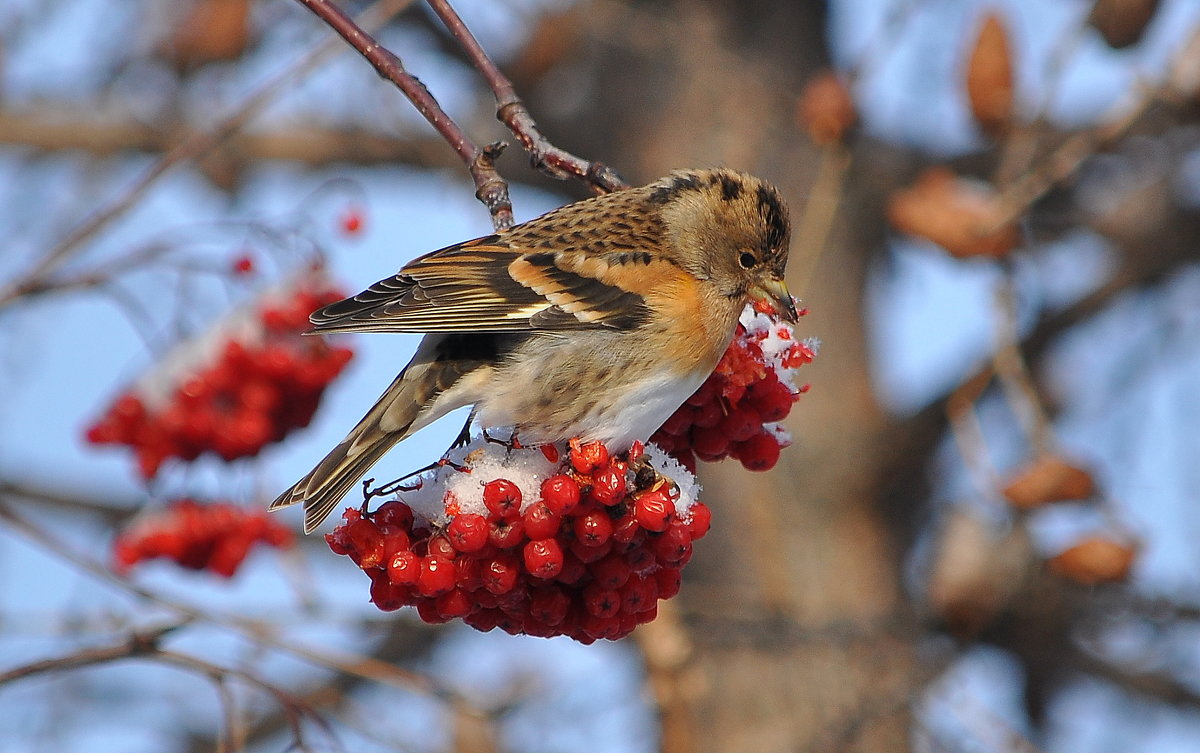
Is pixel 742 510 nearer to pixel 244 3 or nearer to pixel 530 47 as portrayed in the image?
pixel 530 47

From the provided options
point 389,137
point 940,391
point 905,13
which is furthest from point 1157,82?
point 389,137

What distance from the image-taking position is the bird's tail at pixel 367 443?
2.68 m

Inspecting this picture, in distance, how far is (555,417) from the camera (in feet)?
9.36

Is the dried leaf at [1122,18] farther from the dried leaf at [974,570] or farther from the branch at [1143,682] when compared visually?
the branch at [1143,682]

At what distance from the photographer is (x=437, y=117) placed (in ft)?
8.40

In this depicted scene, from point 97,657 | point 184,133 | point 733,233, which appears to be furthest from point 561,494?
point 184,133

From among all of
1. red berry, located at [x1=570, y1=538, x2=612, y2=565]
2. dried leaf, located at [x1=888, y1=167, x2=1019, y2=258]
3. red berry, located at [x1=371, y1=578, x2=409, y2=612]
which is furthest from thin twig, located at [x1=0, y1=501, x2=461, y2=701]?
dried leaf, located at [x1=888, y1=167, x2=1019, y2=258]

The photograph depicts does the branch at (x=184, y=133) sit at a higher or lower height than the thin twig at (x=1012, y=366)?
higher

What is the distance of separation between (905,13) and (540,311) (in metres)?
2.56

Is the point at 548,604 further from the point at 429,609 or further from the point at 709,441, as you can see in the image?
the point at 709,441

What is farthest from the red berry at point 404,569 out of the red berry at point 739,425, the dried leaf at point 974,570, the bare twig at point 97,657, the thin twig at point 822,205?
the dried leaf at point 974,570

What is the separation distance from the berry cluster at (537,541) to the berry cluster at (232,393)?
2.11 m

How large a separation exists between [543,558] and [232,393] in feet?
8.52

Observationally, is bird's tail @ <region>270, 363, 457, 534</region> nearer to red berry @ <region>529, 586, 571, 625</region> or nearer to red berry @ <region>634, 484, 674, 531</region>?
red berry @ <region>529, 586, 571, 625</region>
